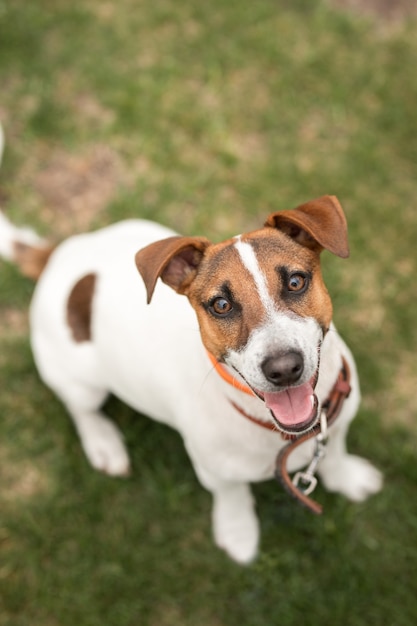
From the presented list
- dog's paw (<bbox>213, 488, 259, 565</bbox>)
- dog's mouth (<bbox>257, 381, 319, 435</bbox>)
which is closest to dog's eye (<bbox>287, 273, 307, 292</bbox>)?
dog's mouth (<bbox>257, 381, 319, 435</bbox>)

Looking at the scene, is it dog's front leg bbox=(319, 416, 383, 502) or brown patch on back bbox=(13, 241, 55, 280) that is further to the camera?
brown patch on back bbox=(13, 241, 55, 280)

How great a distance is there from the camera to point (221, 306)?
3240mm

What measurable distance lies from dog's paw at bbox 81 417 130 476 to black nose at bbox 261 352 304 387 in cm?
247

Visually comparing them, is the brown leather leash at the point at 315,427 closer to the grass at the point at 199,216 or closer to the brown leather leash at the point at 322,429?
the brown leather leash at the point at 322,429

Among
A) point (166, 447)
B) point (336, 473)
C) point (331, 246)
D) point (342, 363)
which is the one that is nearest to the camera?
point (331, 246)

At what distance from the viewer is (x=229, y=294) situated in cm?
321

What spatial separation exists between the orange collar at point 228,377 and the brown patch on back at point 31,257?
204 centimetres

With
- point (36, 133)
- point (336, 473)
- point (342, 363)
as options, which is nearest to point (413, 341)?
point (336, 473)

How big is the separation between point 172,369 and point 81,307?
0.80 metres

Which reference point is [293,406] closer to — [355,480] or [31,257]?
[355,480]

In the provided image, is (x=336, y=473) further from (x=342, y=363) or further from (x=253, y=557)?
(x=342, y=363)

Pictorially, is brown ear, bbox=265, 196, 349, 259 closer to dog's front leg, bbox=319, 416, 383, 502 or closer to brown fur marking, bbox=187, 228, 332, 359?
brown fur marking, bbox=187, 228, 332, 359

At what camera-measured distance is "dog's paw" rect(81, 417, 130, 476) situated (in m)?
5.14

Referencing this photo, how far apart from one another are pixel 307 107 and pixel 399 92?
0.90 m
